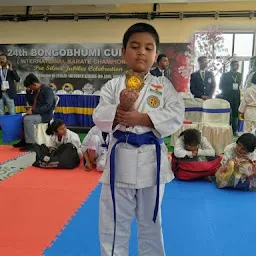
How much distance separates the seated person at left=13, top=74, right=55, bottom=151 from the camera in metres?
5.48

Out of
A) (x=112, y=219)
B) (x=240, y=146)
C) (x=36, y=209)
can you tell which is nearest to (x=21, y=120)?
(x=36, y=209)

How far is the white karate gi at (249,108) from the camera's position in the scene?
16.1 feet

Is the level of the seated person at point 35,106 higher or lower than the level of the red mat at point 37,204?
higher

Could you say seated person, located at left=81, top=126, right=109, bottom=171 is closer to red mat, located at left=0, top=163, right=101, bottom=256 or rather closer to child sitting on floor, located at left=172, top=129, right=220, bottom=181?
red mat, located at left=0, top=163, right=101, bottom=256

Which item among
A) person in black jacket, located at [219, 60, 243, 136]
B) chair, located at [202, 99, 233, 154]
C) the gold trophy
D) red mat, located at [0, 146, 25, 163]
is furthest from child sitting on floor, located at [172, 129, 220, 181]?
person in black jacket, located at [219, 60, 243, 136]

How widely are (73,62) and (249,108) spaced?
20.1 feet

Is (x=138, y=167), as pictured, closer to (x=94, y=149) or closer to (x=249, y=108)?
(x=94, y=149)

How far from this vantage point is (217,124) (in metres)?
5.54

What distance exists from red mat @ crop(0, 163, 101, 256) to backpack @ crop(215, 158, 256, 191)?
1.60 m

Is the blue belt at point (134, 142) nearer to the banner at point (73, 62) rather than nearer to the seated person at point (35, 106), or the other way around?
the seated person at point (35, 106)

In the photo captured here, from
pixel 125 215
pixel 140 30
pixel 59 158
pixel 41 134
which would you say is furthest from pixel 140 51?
pixel 41 134

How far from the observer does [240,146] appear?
12.1ft

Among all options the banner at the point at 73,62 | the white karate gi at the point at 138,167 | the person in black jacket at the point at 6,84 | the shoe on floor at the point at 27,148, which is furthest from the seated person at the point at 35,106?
the white karate gi at the point at 138,167

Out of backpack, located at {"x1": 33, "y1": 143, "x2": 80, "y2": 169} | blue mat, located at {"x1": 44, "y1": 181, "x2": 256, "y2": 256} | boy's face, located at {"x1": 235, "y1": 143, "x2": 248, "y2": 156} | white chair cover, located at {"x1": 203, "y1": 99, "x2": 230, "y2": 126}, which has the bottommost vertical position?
blue mat, located at {"x1": 44, "y1": 181, "x2": 256, "y2": 256}
